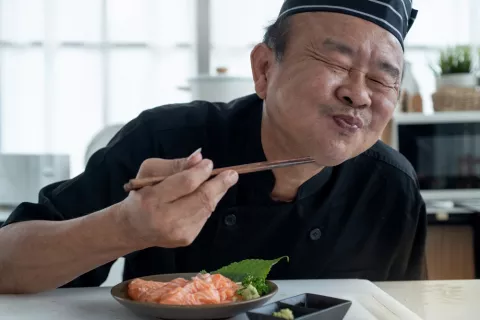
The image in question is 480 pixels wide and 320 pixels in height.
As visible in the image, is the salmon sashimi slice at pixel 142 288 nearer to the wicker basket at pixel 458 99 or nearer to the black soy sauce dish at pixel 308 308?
the black soy sauce dish at pixel 308 308

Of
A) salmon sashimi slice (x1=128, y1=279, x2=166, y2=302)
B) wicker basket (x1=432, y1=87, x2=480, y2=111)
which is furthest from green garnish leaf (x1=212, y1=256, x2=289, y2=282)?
wicker basket (x1=432, y1=87, x2=480, y2=111)

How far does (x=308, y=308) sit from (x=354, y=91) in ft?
1.40

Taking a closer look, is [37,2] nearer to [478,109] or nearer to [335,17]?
[478,109]

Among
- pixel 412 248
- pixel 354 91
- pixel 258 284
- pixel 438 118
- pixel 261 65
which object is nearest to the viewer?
pixel 258 284

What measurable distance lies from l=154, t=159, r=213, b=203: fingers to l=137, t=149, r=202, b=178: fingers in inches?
0.7

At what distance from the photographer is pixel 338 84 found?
1104mm

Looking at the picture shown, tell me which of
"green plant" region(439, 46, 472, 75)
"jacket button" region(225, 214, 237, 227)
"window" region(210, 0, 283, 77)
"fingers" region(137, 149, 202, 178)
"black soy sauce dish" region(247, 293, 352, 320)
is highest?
"window" region(210, 0, 283, 77)

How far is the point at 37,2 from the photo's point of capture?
343 centimetres

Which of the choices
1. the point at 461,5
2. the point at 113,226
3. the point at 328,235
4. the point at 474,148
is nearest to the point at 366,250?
the point at 328,235

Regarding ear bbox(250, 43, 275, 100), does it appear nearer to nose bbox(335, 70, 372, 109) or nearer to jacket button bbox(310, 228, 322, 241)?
nose bbox(335, 70, 372, 109)

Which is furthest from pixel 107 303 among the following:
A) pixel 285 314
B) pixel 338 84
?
pixel 338 84

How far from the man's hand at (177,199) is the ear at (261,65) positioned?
18.1 inches

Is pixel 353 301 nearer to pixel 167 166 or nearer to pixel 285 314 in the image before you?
pixel 285 314

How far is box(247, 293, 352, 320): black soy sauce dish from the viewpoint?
82 centimetres
